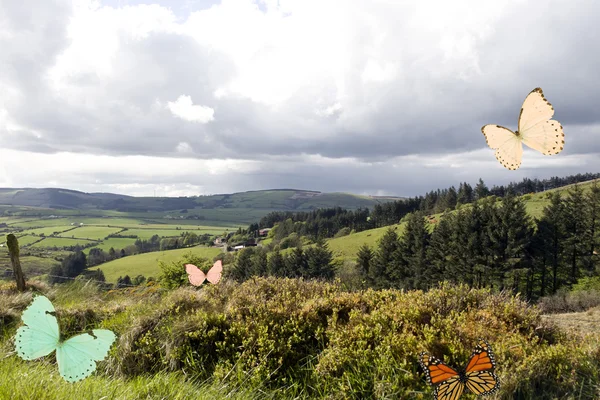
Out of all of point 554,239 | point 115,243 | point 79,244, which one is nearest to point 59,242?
point 79,244

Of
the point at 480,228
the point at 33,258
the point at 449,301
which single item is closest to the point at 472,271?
the point at 480,228

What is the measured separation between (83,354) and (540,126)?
344 cm

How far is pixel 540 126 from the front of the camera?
5.92 ft

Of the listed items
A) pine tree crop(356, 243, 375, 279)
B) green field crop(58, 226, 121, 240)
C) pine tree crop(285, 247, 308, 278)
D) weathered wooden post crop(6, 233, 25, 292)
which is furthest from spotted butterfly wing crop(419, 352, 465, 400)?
green field crop(58, 226, 121, 240)

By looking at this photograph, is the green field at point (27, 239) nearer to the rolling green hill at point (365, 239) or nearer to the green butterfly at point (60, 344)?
the rolling green hill at point (365, 239)

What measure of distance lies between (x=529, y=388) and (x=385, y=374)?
4.52 ft

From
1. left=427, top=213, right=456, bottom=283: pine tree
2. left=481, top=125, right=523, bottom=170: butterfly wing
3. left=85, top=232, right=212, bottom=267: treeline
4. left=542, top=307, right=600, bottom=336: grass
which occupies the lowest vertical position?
left=85, top=232, right=212, bottom=267: treeline

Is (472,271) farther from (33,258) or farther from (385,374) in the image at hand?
(33,258)

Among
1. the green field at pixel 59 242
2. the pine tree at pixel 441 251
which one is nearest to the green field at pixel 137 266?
the green field at pixel 59 242

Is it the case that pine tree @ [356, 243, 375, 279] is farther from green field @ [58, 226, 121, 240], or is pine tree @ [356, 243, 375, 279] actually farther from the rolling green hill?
green field @ [58, 226, 121, 240]

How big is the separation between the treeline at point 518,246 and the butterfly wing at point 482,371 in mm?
47977

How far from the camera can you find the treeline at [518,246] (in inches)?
1844

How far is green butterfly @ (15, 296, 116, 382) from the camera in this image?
2.65 meters

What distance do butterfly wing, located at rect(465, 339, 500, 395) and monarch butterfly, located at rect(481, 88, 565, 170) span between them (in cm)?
125
